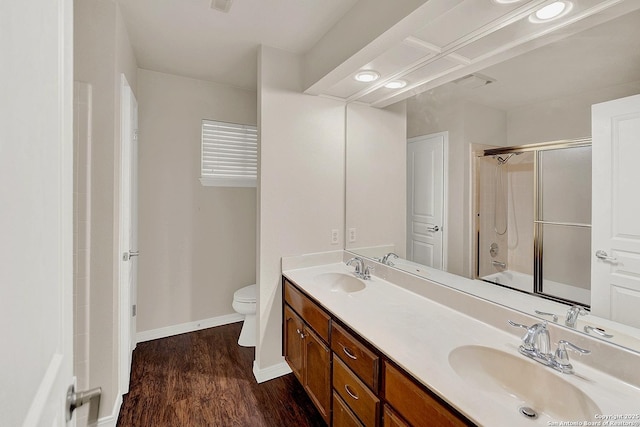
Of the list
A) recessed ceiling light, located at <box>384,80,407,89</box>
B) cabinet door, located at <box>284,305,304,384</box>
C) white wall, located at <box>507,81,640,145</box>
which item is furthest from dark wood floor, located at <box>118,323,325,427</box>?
recessed ceiling light, located at <box>384,80,407,89</box>

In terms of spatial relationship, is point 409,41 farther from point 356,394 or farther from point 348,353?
point 356,394

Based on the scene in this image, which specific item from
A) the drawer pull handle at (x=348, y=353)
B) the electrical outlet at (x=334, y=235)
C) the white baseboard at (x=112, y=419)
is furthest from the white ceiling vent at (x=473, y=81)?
the white baseboard at (x=112, y=419)

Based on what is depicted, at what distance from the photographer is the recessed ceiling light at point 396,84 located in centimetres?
190

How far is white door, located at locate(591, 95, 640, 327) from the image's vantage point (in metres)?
0.93

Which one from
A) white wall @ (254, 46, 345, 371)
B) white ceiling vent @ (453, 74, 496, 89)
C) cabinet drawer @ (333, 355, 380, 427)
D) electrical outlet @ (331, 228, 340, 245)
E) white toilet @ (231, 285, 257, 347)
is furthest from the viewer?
white toilet @ (231, 285, 257, 347)

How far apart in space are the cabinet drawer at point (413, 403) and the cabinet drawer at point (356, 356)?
7cm

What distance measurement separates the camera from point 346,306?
1.54 metres

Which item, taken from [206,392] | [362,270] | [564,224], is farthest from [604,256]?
[206,392]

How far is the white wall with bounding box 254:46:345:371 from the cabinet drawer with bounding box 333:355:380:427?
36.3 inches

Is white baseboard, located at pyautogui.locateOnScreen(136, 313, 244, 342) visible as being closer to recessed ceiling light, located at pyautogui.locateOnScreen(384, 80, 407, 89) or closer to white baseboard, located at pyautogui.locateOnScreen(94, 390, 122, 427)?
white baseboard, located at pyautogui.locateOnScreen(94, 390, 122, 427)

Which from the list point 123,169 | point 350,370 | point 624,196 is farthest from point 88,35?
point 624,196

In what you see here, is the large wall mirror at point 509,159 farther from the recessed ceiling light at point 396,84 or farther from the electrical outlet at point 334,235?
the electrical outlet at point 334,235

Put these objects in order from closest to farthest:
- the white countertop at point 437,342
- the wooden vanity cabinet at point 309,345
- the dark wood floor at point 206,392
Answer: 1. the white countertop at point 437,342
2. the wooden vanity cabinet at point 309,345
3. the dark wood floor at point 206,392

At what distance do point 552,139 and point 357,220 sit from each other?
1.42m
